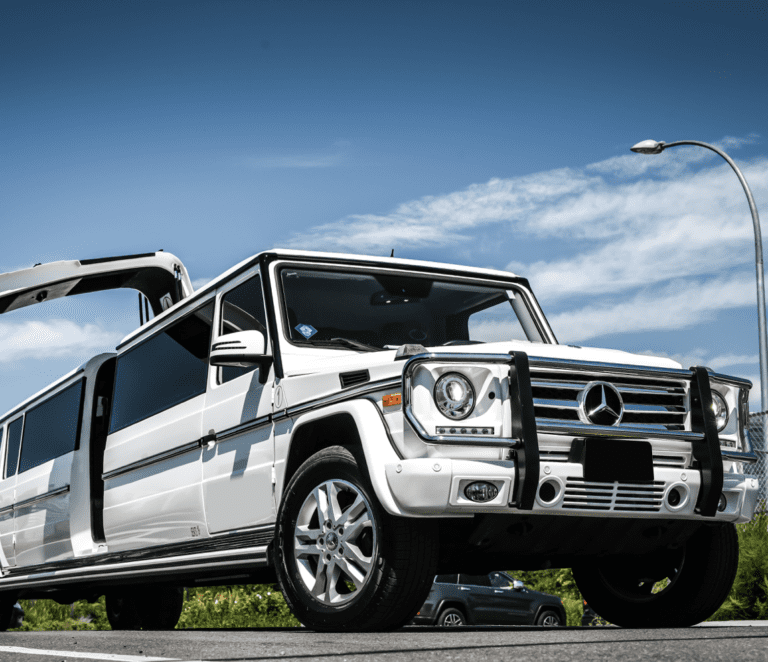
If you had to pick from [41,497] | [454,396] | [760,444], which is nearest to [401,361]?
[454,396]

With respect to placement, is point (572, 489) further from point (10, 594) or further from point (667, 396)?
point (10, 594)

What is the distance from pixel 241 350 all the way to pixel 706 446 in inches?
107

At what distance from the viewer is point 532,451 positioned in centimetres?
475

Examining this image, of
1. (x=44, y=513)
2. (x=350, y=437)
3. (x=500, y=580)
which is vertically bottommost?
(x=500, y=580)

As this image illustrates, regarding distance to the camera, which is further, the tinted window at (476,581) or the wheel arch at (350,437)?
the tinted window at (476,581)

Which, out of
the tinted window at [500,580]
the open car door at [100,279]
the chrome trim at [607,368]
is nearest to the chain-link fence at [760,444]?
the tinted window at [500,580]

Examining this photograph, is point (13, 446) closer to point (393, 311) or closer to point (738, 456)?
point (393, 311)

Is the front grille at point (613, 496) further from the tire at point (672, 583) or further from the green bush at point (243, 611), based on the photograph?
the green bush at point (243, 611)

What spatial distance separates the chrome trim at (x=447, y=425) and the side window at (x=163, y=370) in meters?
2.47

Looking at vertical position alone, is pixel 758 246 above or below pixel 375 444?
above

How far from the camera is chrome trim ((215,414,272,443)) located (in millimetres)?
6014

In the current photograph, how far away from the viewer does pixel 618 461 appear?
5039 millimetres

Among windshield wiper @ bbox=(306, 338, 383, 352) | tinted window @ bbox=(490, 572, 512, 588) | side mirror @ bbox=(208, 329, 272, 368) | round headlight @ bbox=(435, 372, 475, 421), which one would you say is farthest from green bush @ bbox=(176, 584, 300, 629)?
round headlight @ bbox=(435, 372, 475, 421)

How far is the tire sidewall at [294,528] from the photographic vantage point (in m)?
4.82
